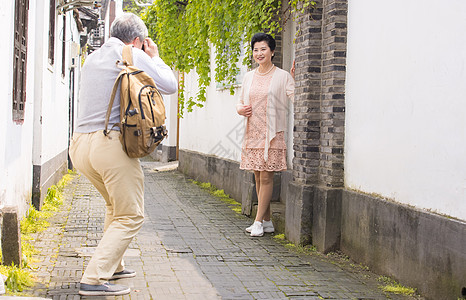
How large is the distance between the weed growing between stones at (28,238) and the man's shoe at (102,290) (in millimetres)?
459

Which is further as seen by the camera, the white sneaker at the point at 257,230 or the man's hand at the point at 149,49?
the white sneaker at the point at 257,230

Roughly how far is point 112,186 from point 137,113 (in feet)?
1.75

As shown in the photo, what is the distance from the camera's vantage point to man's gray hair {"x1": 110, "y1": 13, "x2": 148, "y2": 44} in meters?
4.35

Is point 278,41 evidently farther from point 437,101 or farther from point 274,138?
point 437,101

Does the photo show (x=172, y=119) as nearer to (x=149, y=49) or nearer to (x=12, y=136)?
(x=12, y=136)

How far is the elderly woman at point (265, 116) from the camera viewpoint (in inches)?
259

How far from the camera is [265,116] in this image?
662 centimetres

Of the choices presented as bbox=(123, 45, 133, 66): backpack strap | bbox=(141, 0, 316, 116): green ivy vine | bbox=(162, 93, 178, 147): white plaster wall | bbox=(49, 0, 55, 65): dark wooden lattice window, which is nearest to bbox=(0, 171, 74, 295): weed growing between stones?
bbox=(123, 45, 133, 66): backpack strap

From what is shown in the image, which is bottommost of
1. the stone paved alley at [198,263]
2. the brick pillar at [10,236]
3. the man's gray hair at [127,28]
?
the stone paved alley at [198,263]

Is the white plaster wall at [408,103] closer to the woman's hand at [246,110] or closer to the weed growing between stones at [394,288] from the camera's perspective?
the weed growing between stones at [394,288]

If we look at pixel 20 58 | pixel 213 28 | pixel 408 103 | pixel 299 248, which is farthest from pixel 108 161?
pixel 213 28

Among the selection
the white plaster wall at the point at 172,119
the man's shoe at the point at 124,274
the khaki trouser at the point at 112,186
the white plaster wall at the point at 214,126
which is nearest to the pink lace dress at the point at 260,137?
the man's shoe at the point at 124,274

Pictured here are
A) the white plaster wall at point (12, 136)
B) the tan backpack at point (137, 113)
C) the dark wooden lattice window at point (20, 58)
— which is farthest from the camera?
the dark wooden lattice window at point (20, 58)

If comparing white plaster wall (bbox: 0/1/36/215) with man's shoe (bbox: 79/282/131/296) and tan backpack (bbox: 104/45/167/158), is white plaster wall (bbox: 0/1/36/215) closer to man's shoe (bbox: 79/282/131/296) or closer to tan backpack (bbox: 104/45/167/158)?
man's shoe (bbox: 79/282/131/296)
